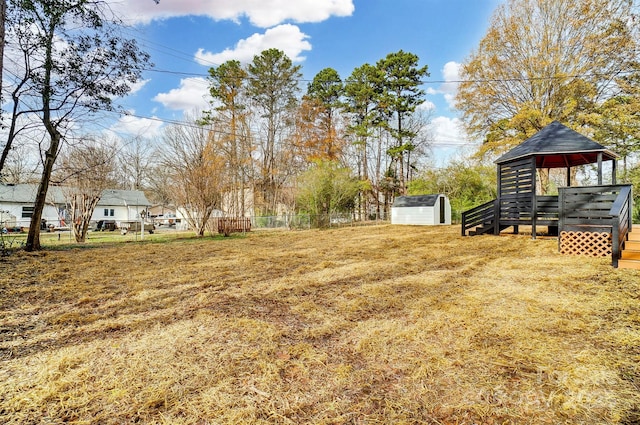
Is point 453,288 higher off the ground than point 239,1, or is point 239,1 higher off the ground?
point 239,1

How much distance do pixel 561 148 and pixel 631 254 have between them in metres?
4.44

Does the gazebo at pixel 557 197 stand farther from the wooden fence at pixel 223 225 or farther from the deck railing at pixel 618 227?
the wooden fence at pixel 223 225

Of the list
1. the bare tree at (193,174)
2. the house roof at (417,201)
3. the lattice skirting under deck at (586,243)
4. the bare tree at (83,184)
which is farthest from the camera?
the house roof at (417,201)

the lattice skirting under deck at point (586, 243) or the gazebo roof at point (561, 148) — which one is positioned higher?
the gazebo roof at point (561, 148)

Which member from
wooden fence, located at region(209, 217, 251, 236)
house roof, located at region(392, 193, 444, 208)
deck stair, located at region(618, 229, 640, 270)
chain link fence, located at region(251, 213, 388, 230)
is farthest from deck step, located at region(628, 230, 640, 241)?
chain link fence, located at region(251, 213, 388, 230)

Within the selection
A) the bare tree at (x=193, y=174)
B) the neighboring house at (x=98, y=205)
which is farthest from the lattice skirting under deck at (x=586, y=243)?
the neighboring house at (x=98, y=205)

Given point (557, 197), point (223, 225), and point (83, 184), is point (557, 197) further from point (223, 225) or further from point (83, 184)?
point (83, 184)

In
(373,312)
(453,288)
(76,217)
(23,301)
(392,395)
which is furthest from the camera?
(76,217)

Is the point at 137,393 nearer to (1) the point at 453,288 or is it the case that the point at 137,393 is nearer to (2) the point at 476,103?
→ (1) the point at 453,288

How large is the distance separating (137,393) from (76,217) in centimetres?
1367

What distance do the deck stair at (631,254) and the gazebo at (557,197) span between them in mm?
151

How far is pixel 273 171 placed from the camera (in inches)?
872

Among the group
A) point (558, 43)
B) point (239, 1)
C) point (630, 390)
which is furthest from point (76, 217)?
point (558, 43)

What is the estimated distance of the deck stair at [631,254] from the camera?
506 centimetres
